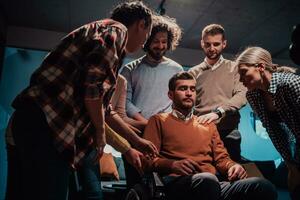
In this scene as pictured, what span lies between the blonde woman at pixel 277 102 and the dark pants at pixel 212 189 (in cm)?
28

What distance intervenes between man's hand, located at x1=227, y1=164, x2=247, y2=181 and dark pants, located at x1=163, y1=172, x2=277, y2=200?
8 cm

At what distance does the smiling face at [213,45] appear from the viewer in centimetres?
256

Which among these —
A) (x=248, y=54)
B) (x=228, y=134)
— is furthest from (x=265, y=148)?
(x=248, y=54)

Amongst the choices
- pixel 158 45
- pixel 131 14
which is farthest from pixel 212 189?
pixel 158 45

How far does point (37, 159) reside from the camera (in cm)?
103

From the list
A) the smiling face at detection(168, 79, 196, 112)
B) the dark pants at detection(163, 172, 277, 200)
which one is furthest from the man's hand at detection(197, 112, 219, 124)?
the dark pants at detection(163, 172, 277, 200)

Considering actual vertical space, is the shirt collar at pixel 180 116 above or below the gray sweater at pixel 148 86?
below

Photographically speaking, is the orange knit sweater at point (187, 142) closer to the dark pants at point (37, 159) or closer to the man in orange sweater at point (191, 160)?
the man in orange sweater at point (191, 160)

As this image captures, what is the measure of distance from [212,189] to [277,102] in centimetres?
67

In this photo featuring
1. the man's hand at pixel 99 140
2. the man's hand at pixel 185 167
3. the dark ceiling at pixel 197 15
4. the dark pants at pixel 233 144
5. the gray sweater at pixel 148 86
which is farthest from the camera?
the dark ceiling at pixel 197 15

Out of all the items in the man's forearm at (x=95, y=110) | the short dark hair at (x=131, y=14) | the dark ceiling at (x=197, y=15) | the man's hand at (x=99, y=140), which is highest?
the dark ceiling at (x=197, y=15)

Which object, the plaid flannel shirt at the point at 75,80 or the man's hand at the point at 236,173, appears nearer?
the plaid flannel shirt at the point at 75,80

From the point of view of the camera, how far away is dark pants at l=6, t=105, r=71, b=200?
1006 mm

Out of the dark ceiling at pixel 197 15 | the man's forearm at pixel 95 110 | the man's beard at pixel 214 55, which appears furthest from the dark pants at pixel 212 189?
the dark ceiling at pixel 197 15
